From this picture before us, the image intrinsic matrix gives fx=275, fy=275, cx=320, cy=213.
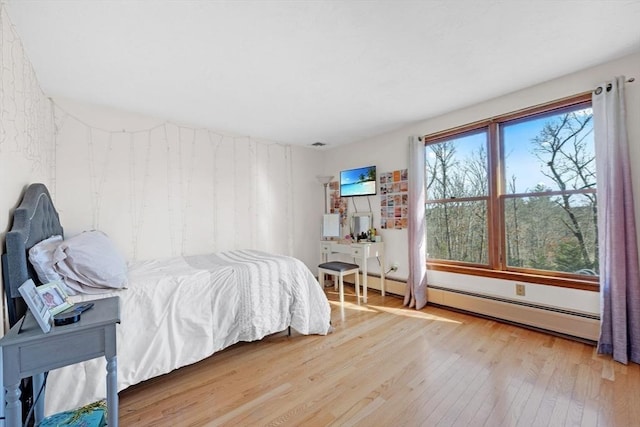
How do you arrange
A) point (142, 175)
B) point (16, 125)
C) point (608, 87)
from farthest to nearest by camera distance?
point (142, 175) → point (608, 87) → point (16, 125)

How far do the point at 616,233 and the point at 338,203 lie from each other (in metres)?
3.19

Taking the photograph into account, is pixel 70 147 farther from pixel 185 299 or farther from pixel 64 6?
pixel 185 299

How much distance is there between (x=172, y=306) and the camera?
1898mm

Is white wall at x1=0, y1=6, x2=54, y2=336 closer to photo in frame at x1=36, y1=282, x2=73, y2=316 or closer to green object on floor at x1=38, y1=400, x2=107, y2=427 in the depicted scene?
photo in frame at x1=36, y1=282, x2=73, y2=316

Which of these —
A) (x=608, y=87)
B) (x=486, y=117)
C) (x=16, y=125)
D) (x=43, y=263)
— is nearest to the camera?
(x=43, y=263)

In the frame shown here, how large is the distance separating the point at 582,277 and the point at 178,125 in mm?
4370

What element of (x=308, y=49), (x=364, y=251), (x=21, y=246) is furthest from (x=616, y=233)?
(x=21, y=246)

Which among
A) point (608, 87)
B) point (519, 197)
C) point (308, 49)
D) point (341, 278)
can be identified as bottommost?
point (341, 278)

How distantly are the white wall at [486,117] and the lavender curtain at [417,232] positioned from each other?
19 cm

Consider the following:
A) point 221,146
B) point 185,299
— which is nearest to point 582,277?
point 185,299

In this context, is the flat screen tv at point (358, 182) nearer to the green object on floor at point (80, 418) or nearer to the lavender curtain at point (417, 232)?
the lavender curtain at point (417, 232)

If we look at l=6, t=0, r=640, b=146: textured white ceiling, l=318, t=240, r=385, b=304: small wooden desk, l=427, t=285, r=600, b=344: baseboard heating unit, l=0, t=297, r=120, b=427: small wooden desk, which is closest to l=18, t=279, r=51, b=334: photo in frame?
l=0, t=297, r=120, b=427: small wooden desk

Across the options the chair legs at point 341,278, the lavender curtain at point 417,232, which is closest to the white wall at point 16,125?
the chair legs at point 341,278

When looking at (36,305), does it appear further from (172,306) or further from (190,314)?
(190,314)
